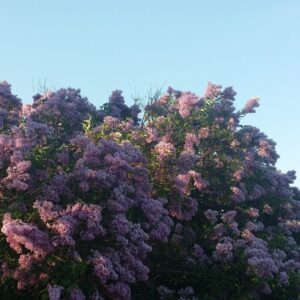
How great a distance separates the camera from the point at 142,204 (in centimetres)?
1035

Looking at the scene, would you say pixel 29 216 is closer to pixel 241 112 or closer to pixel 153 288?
pixel 153 288

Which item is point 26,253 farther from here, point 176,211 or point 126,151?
point 176,211

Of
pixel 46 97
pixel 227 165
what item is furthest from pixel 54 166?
pixel 227 165

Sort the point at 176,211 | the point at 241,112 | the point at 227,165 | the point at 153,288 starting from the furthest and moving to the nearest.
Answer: the point at 241,112
the point at 227,165
the point at 176,211
the point at 153,288

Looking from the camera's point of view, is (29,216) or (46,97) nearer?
(29,216)

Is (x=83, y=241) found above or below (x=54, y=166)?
below

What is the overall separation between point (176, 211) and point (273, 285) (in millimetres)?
3127

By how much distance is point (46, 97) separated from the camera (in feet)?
50.9

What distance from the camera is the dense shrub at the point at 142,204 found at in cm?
848

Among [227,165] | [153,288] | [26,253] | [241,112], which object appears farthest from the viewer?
[241,112]

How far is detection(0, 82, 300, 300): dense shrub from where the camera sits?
8.48 metres

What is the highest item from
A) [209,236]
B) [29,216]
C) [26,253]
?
[209,236]

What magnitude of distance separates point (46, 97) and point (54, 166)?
6.02m

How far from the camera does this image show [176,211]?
12117mm
